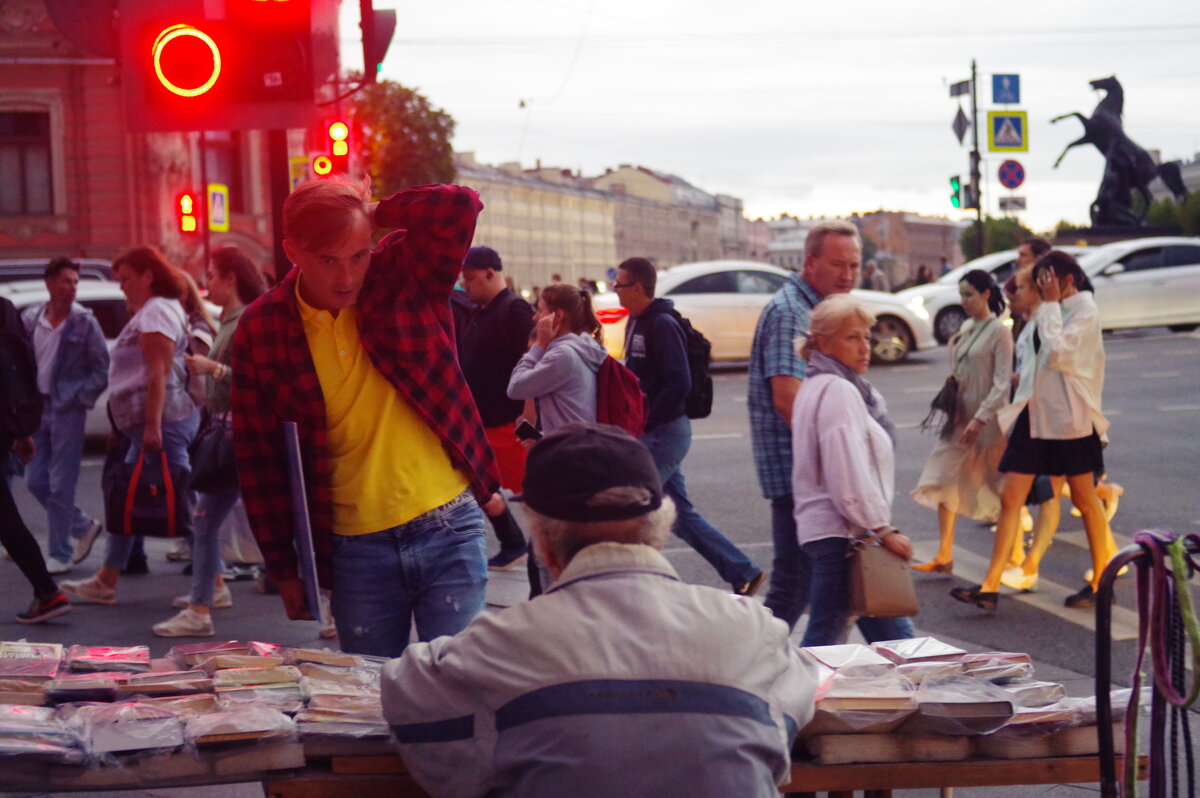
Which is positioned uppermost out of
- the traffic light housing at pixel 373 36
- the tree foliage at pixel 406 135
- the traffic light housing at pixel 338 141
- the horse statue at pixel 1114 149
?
the tree foliage at pixel 406 135

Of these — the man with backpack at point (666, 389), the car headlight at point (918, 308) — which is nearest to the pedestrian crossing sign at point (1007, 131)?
the car headlight at point (918, 308)

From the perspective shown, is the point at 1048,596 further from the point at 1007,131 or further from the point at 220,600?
the point at 1007,131

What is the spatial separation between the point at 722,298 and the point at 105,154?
2055 centimetres

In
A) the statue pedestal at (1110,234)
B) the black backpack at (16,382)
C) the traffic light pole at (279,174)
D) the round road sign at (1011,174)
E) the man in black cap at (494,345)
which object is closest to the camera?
the traffic light pole at (279,174)

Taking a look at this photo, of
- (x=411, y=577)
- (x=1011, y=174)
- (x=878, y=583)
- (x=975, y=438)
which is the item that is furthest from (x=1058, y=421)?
(x=1011, y=174)

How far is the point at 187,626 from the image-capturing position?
7227 mm

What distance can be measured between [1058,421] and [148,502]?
4.72m

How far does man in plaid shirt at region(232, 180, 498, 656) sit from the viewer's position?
142 inches

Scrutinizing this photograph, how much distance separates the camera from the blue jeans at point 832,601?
5.00 meters

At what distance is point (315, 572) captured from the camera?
3713 millimetres

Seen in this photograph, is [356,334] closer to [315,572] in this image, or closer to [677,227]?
[315,572]

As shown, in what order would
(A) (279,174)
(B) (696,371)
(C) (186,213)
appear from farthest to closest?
1. (C) (186,213)
2. (B) (696,371)
3. (A) (279,174)

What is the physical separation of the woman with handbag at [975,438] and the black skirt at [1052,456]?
353mm

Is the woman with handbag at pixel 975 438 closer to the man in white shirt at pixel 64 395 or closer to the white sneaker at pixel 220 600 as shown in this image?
the white sneaker at pixel 220 600
